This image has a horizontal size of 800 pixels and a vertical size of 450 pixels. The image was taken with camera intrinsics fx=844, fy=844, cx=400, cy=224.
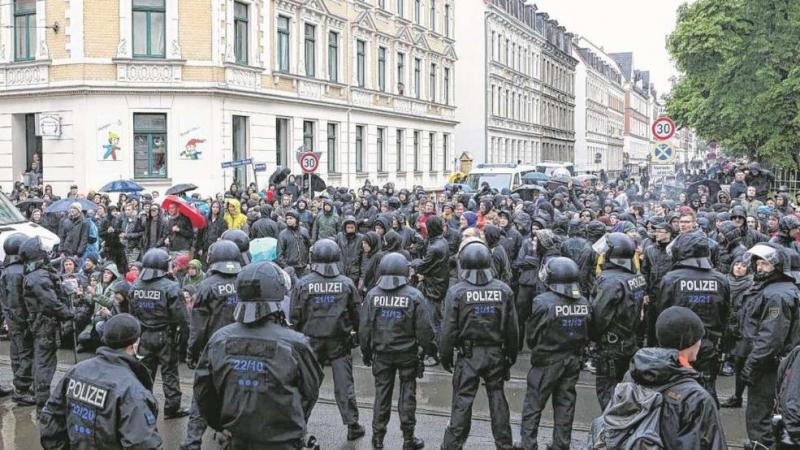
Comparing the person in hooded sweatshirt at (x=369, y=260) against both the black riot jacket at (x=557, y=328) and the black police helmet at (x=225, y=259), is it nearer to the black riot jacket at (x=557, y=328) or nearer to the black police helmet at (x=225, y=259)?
the black police helmet at (x=225, y=259)

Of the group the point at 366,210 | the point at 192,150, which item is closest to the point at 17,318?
the point at 366,210

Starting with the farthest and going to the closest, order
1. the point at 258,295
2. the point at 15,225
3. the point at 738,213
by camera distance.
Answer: the point at 15,225
the point at 738,213
the point at 258,295

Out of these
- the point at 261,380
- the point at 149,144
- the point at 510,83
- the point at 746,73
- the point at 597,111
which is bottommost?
the point at 261,380

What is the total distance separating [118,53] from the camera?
24.4m

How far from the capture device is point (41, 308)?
8500 millimetres

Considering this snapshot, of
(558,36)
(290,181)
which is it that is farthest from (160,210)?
(558,36)

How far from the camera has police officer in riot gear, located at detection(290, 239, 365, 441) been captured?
7828 mm

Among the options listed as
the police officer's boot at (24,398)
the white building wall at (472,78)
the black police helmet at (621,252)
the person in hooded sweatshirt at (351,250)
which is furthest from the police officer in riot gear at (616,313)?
the white building wall at (472,78)

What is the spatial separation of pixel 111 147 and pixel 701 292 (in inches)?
807

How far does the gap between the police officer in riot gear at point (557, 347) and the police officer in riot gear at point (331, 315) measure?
168cm

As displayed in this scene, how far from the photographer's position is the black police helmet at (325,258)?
7805 millimetres

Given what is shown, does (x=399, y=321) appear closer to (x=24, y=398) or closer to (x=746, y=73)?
(x=24, y=398)

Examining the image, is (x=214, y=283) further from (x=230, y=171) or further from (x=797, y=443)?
(x=230, y=171)

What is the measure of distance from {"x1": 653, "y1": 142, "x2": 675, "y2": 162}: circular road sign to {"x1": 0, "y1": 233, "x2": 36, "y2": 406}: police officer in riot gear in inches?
464
